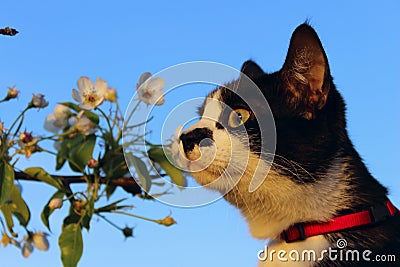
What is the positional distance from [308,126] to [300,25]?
2.00ft

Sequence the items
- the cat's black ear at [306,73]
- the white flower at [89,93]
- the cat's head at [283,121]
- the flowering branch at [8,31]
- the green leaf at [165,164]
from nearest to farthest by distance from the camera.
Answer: the flowering branch at [8,31] → the green leaf at [165,164] → the white flower at [89,93] → the cat's head at [283,121] → the cat's black ear at [306,73]

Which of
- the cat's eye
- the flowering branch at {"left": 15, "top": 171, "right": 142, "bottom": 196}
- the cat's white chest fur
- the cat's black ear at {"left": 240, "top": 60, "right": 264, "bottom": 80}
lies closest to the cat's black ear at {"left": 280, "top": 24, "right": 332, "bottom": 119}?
the cat's eye

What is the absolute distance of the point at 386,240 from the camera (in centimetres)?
300

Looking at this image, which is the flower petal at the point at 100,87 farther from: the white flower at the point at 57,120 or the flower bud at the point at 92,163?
the flower bud at the point at 92,163

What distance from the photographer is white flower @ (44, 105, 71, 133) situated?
1.62 metres

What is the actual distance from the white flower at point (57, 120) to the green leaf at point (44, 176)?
14 centimetres

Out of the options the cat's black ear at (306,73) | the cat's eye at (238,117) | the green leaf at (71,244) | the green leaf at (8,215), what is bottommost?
the green leaf at (71,244)

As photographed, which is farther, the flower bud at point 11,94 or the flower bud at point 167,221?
the flower bud at point 11,94

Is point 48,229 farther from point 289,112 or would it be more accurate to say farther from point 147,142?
point 289,112

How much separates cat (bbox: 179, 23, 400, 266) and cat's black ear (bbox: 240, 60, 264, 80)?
0.62 metres

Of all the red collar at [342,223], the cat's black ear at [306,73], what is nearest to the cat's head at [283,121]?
the cat's black ear at [306,73]

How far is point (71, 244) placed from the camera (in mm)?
1536

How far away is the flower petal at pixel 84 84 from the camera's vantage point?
1.69 metres

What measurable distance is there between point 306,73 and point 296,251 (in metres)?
1.08
